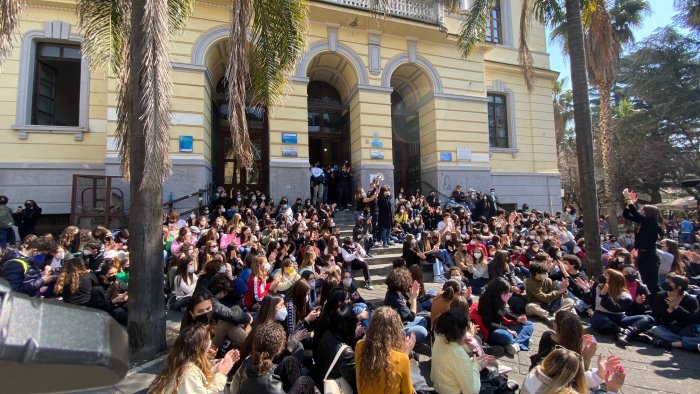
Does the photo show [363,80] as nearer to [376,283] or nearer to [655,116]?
[376,283]

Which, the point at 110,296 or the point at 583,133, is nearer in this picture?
the point at 110,296

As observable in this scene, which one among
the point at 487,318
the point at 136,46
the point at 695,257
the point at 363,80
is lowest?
the point at 487,318

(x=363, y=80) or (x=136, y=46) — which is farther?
(x=363, y=80)

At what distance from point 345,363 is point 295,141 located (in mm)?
11706

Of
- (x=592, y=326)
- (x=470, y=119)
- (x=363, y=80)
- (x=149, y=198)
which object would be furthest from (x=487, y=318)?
(x=470, y=119)

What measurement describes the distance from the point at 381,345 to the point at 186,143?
11.6 meters

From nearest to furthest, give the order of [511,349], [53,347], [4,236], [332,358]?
[53,347] → [332,358] → [511,349] → [4,236]

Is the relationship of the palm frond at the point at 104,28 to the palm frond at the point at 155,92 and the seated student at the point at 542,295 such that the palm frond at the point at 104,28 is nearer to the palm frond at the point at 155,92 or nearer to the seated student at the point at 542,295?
the palm frond at the point at 155,92

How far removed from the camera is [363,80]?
15.7m

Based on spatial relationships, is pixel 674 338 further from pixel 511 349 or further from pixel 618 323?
pixel 511 349

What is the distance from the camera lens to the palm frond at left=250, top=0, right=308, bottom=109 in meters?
6.82

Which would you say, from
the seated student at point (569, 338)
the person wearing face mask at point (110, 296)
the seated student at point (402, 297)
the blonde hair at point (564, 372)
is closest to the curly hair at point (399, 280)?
the seated student at point (402, 297)

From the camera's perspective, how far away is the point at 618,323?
21.1 feet

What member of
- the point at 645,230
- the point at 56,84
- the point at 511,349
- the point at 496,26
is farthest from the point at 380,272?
the point at 496,26
